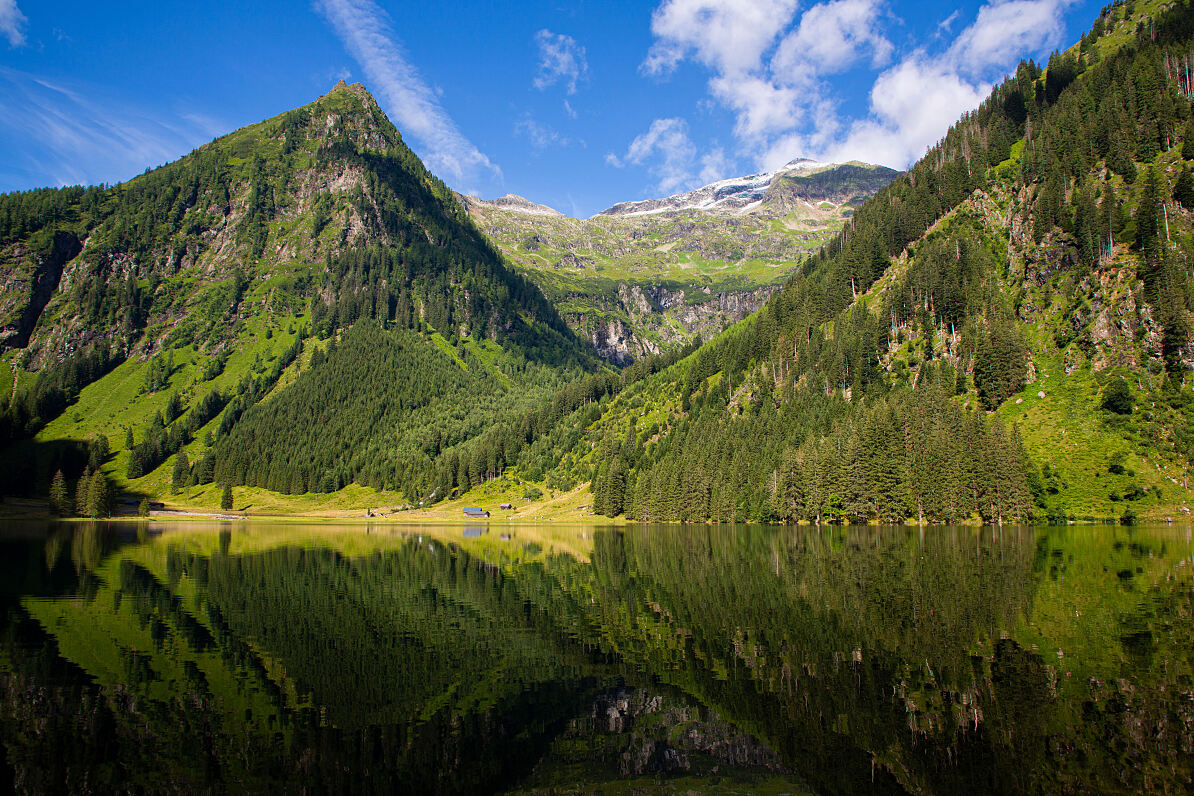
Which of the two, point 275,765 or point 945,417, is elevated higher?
point 945,417

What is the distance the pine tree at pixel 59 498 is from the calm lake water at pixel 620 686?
6644 inches

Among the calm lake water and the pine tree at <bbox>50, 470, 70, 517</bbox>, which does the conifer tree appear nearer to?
the calm lake water

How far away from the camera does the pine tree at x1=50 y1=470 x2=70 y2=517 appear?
17225 cm

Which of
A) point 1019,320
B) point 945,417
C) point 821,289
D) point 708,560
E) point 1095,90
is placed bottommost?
point 708,560

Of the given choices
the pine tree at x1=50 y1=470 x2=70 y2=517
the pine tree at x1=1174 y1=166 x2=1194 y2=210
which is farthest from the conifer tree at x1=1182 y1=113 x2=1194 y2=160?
the pine tree at x1=50 y1=470 x2=70 y2=517

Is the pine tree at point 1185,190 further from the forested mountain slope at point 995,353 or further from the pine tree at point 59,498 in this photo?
the pine tree at point 59,498

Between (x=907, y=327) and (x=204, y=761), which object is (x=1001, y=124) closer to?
(x=907, y=327)

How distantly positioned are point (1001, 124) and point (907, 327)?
285ft

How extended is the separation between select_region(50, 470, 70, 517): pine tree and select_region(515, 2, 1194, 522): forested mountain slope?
139414mm

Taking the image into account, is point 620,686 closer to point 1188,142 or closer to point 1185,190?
point 1185,190

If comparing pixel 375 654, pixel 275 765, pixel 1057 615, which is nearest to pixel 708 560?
pixel 1057 615

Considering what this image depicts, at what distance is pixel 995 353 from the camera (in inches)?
5182

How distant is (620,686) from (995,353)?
139249 millimetres

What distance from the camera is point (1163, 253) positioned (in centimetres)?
12125
